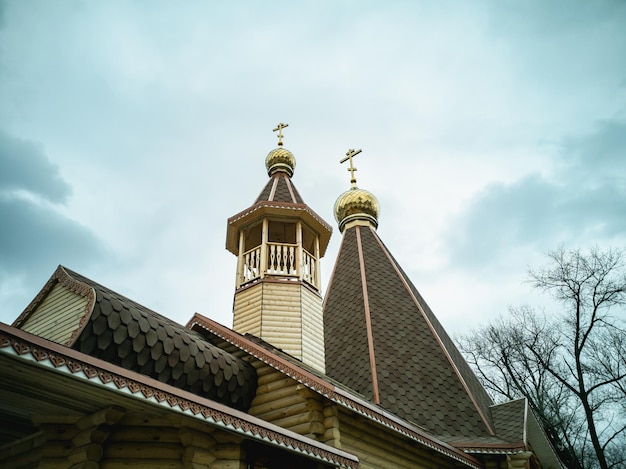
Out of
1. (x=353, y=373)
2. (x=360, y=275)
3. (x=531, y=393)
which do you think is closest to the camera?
(x=353, y=373)

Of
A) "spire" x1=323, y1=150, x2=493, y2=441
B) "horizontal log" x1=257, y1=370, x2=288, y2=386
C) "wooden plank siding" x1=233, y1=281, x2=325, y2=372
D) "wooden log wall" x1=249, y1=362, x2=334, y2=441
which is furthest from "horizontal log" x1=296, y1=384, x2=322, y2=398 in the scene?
"spire" x1=323, y1=150, x2=493, y2=441

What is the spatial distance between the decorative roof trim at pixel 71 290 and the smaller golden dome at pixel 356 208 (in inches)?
447

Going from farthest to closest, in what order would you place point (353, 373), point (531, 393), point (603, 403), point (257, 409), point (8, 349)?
point (531, 393) → point (603, 403) → point (353, 373) → point (257, 409) → point (8, 349)

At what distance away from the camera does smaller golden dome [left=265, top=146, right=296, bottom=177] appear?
13.8m

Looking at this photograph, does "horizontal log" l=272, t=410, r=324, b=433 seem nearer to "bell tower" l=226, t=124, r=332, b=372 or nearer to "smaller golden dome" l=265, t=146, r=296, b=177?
"bell tower" l=226, t=124, r=332, b=372

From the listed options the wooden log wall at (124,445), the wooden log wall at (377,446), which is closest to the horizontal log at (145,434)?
the wooden log wall at (124,445)

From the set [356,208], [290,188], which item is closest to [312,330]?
[290,188]

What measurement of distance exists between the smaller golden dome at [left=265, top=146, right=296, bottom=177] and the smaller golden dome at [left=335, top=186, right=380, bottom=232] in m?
3.39

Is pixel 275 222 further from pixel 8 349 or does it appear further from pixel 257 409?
pixel 8 349

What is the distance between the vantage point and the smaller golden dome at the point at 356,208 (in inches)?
650

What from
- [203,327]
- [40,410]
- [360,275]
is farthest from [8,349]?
[360,275]

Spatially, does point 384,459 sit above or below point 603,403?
below

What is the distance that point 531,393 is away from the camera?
1691cm

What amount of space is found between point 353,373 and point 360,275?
11.8 feet
